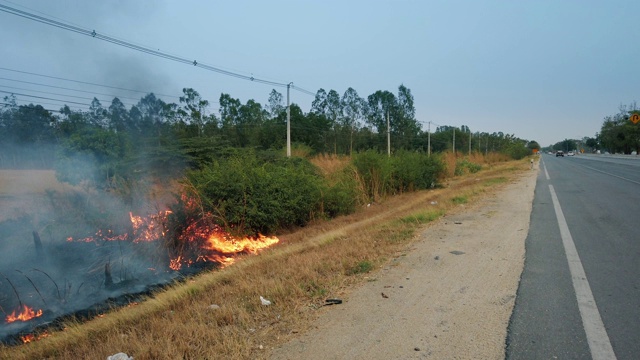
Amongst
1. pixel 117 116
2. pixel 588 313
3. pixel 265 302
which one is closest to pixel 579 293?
pixel 588 313

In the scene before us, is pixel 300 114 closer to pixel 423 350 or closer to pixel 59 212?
pixel 59 212

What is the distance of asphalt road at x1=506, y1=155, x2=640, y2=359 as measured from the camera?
295 centimetres

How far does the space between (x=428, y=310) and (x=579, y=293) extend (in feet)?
5.80

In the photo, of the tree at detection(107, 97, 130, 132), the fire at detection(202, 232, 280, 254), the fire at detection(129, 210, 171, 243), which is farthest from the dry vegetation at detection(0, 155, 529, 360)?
the tree at detection(107, 97, 130, 132)

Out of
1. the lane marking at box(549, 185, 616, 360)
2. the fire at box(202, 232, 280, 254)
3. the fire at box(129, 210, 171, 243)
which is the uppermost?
the lane marking at box(549, 185, 616, 360)

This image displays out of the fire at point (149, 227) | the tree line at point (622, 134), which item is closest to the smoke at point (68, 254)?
the fire at point (149, 227)

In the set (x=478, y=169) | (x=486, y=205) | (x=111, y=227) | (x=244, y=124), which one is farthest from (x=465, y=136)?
(x=111, y=227)

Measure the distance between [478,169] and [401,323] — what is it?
34.1m

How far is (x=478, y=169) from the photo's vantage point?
3441 centimetres

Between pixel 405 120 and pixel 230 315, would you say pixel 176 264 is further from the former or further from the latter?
pixel 405 120

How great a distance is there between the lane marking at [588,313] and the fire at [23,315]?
739 centimetres

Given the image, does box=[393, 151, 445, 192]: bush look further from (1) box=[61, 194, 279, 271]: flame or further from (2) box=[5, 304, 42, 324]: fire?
(2) box=[5, 304, 42, 324]: fire

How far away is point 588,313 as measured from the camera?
3.50m

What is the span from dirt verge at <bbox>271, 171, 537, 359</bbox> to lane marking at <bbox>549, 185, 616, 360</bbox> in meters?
0.61
